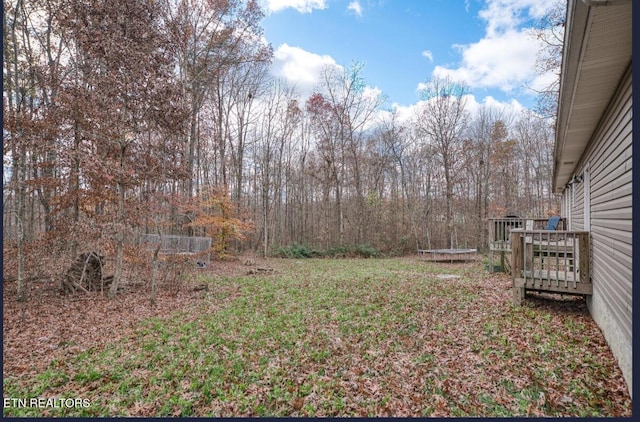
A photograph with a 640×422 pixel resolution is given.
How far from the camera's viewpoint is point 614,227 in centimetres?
331

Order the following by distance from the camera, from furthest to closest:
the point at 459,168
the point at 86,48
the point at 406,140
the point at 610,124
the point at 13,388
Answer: the point at 406,140 < the point at 459,168 < the point at 86,48 < the point at 610,124 < the point at 13,388

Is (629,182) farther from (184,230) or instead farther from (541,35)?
(184,230)

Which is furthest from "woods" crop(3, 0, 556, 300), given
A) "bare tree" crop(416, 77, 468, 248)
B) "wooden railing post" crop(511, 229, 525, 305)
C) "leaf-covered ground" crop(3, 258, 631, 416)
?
"wooden railing post" crop(511, 229, 525, 305)

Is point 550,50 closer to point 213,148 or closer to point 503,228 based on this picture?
point 503,228

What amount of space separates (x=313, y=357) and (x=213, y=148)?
15.7m

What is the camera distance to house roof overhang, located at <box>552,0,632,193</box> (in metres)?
2.02

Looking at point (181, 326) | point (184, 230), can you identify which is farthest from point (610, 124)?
point (184, 230)

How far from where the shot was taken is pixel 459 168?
18.0 metres

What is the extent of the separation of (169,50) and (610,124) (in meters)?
8.36

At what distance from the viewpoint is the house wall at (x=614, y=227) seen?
2.80 metres

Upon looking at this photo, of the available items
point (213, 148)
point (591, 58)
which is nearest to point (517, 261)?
point (591, 58)

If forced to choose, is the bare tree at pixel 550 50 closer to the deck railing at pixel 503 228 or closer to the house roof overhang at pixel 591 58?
the deck railing at pixel 503 228

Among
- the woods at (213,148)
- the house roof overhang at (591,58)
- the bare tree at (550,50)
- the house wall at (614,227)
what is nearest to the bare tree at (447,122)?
the woods at (213,148)

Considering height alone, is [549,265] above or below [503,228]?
below
